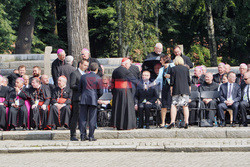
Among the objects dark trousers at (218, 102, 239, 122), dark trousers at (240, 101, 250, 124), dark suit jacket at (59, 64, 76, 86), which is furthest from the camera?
dark suit jacket at (59, 64, 76, 86)

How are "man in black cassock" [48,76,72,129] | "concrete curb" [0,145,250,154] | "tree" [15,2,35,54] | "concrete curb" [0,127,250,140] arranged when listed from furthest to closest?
"tree" [15,2,35,54] < "man in black cassock" [48,76,72,129] < "concrete curb" [0,127,250,140] < "concrete curb" [0,145,250,154]

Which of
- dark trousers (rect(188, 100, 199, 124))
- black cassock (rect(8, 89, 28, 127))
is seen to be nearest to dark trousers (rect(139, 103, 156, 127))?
dark trousers (rect(188, 100, 199, 124))

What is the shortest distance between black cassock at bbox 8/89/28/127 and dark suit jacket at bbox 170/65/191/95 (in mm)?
4106

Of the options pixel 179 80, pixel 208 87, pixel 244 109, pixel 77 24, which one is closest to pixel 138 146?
pixel 179 80

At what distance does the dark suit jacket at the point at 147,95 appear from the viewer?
1430 cm

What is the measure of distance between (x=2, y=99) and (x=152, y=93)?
4.12 meters

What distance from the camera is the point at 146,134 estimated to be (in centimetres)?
1261

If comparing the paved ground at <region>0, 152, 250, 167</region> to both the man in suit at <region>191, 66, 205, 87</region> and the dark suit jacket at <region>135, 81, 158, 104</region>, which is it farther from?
the man in suit at <region>191, 66, 205, 87</region>

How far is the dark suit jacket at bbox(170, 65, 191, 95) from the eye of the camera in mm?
13172

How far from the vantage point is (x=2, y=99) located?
14570 millimetres

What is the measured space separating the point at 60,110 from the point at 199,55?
920 inches

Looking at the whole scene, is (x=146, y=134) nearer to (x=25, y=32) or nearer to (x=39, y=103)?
(x=39, y=103)

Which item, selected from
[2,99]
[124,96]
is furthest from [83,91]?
[2,99]

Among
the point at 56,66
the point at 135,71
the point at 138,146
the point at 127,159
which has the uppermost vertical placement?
the point at 56,66
